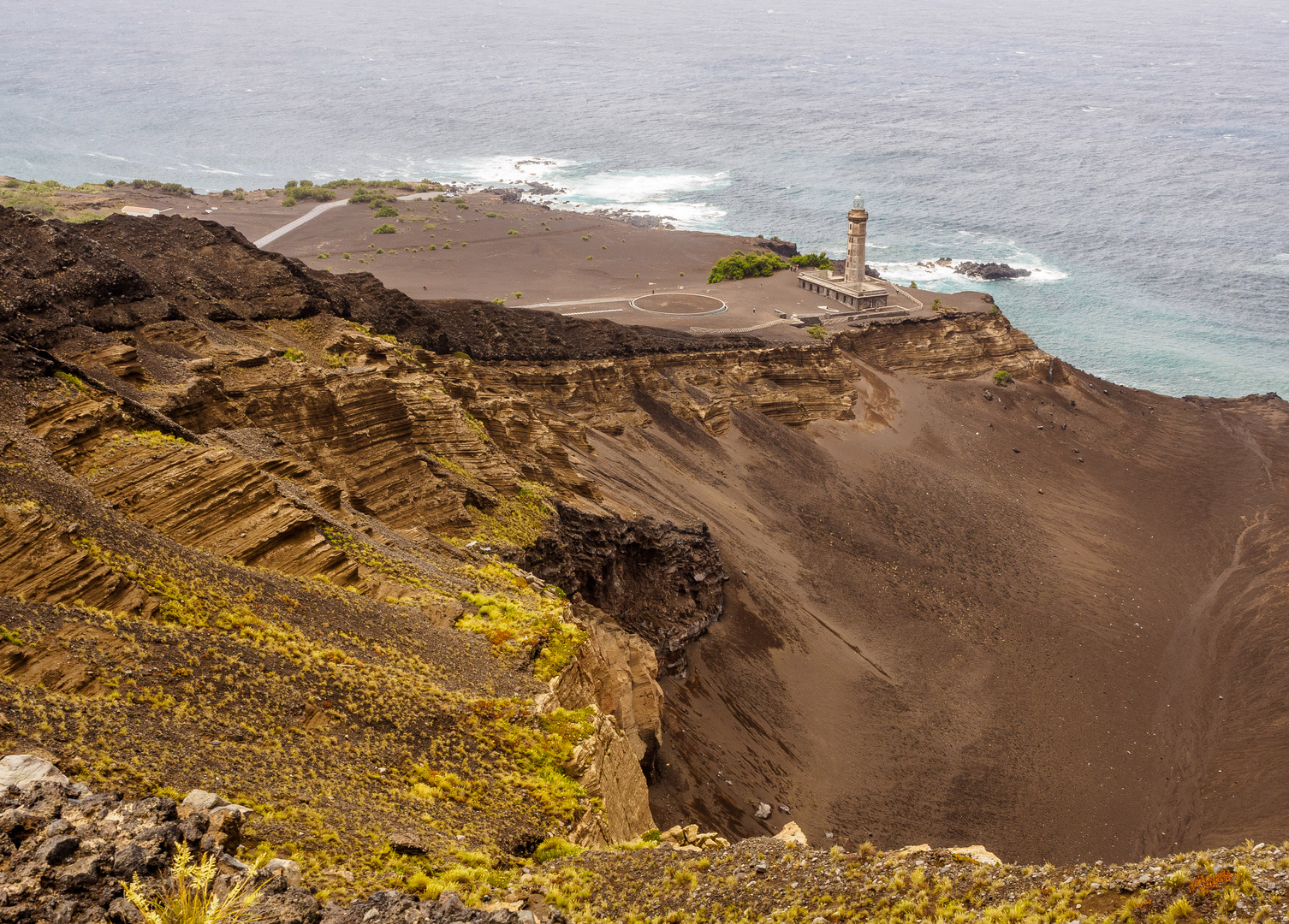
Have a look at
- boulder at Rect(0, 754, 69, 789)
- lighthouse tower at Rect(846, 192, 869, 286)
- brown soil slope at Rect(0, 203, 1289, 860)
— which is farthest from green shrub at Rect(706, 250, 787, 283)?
boulder at Rect(0, 754, 69, 789)

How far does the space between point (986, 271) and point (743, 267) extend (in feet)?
126

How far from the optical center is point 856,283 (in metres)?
68.7

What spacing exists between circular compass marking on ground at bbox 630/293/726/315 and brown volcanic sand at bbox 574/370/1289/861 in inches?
557

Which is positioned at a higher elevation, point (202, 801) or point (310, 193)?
point (202, 801)

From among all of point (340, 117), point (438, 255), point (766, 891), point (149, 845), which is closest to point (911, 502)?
point (766, 891)

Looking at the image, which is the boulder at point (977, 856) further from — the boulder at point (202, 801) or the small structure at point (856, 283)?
the small structure at point (856, 283)

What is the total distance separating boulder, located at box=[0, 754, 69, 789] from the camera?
1073 centimetres

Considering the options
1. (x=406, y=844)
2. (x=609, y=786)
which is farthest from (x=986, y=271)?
(x=406, y=844)

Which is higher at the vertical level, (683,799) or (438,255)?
(438,255)

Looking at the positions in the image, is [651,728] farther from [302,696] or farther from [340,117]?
[340,117]

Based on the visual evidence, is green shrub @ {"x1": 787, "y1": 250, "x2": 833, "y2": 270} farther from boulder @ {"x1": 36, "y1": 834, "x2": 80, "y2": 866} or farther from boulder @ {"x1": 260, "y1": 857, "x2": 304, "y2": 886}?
boulder @ {"x1": 36, "y1": 834, "x2": 80, "y2": 866}

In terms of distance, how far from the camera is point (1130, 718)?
38375 millimetres

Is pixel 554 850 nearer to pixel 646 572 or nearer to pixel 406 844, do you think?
pixel 406 844

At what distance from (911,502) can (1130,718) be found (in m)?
16.1
